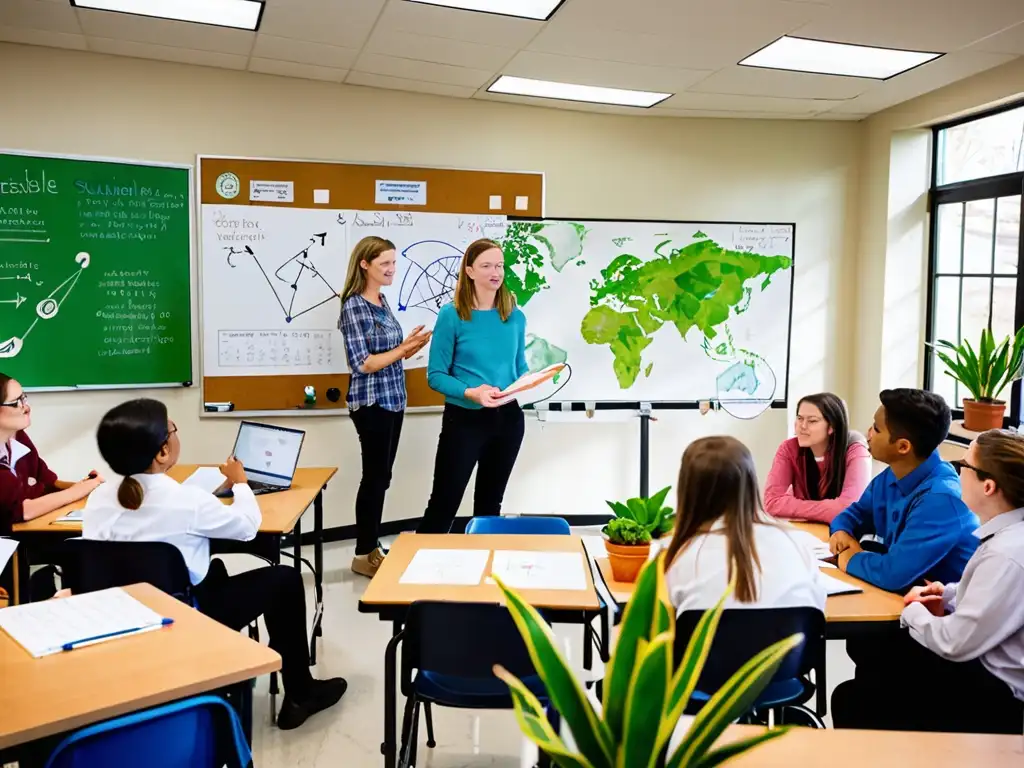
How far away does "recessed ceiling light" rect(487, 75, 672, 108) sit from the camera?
5008 mm

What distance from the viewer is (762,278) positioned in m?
5.39

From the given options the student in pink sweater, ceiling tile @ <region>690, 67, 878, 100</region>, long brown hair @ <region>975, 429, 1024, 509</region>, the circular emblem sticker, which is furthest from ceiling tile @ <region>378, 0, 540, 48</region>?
long brown hair @ <region>975, 429, 1024, 509</region>

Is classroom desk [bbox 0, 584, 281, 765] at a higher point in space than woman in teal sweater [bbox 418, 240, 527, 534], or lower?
lower

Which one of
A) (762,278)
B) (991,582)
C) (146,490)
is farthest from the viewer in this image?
(762,278)

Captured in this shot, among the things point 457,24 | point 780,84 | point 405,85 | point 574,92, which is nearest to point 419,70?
point 405,85

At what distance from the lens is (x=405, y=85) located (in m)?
5.06

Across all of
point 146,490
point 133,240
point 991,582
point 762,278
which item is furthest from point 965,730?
point 133,240

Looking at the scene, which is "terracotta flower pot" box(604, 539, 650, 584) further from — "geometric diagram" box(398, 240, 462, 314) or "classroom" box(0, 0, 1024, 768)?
"geometric diagram" box(398, 240, 462, 314)

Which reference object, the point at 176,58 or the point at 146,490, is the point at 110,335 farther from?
the point at 146,490

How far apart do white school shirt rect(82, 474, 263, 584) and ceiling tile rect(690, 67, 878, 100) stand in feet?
11.2

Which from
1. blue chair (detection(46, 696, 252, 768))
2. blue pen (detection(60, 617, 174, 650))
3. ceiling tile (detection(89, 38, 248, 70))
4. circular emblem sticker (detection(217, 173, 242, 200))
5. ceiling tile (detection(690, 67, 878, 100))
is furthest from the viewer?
circular emblem sticker (detection(217, 173, 242, 200))

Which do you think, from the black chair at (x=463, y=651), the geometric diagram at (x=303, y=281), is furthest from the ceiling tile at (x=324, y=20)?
the black chair at (x=463, y=651)

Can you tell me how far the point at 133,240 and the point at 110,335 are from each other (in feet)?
1.69

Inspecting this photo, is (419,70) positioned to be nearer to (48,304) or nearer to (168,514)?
(48,304)
